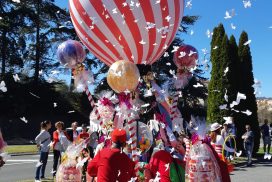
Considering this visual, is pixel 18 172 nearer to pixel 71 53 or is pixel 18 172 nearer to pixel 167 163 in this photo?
pixel 71 53

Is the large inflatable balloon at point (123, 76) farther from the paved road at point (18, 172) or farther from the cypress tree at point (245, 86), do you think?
the cypress tree at point (245, 86)

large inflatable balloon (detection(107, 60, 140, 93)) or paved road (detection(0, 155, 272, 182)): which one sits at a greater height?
large inflatable balloon (detection(107, 60, 140, 93))

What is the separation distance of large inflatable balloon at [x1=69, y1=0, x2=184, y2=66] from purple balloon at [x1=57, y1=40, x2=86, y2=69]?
140mm

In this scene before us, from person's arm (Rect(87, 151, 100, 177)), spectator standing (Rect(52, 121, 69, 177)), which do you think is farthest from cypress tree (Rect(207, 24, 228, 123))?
person's arm (Rect(87, 151, 100, 177))

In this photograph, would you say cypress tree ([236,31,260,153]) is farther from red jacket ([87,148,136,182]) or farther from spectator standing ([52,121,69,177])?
red jacket ([87,148,136,182])

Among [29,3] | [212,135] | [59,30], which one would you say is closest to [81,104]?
[59,30]

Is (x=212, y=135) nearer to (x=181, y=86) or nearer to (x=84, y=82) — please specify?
(x=181, y=86)

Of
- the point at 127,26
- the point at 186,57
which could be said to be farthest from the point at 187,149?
the point at 127,26

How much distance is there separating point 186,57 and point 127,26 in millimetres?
1063

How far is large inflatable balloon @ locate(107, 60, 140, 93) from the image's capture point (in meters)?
5.34

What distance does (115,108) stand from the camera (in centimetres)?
568

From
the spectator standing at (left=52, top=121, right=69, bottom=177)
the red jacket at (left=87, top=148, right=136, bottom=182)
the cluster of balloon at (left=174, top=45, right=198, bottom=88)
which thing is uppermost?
the cluster of balloon at (left=174, top=45, right=198, bottom=88)

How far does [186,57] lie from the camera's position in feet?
20.0

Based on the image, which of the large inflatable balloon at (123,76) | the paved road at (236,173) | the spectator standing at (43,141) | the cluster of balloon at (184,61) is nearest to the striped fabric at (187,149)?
the cluster of balloon at (184,61)
